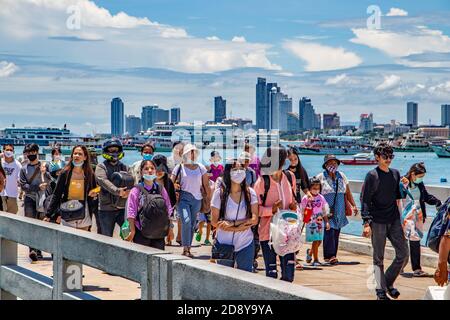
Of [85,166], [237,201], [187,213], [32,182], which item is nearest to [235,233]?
[237,201]

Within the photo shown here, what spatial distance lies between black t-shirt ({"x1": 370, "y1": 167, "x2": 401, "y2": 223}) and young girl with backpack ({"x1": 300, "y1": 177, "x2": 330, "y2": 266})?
106 inches

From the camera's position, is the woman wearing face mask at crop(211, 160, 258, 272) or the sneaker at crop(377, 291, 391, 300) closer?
the woman wearing face mask at crop(211, 160, 258, 272)

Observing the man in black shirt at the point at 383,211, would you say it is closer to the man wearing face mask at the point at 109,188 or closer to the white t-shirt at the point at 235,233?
the white t-shirt at the point at 235,233

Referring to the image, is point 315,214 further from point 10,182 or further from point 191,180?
point 10,182

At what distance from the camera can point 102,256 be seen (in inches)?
266

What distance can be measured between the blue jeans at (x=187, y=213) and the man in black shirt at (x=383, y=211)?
354 cm

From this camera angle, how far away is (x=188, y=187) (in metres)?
12.7

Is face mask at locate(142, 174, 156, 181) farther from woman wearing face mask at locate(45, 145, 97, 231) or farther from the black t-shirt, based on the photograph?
the black t-shirt

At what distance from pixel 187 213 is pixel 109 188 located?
2603 millimetres

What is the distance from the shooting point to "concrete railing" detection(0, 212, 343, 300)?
507 cm

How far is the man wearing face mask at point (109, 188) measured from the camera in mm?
10502

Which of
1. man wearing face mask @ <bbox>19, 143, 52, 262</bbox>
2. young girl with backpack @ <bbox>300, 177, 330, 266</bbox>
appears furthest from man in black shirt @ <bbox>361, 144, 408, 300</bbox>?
man wearing face mask @ <bbox>19, 143, 52, 262</bbox>
